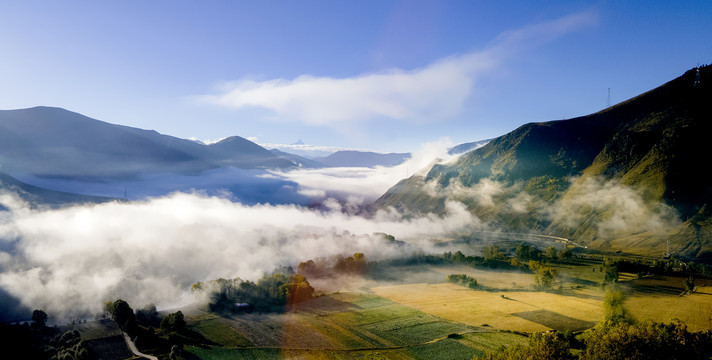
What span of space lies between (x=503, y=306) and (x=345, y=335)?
2294 inches

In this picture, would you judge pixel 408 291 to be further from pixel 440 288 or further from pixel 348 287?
pixel 348 287

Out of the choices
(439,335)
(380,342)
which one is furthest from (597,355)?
(380,342)

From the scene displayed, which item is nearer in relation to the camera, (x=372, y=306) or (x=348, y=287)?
(x=372, y=306)

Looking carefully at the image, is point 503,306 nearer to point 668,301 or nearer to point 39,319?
point 668,301

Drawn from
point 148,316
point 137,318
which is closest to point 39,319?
point 137,318

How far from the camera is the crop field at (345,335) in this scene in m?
85.8

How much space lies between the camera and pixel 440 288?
154m

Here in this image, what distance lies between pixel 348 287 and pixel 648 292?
A: 371ft

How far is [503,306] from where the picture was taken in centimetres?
12225

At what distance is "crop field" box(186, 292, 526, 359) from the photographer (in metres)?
85.8

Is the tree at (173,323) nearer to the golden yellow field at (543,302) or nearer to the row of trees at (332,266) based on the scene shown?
the golden yellow field at (543,302)

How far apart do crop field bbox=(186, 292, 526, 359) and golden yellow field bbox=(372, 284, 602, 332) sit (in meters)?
7.70

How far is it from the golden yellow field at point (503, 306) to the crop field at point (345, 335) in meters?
Answer: 7.70

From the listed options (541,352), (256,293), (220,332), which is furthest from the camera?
(256,293)
